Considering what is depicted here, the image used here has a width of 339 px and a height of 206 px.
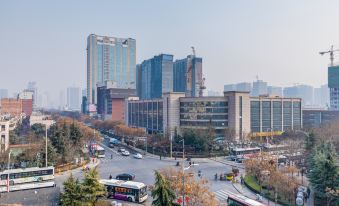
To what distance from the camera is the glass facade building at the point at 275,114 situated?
2365 inches

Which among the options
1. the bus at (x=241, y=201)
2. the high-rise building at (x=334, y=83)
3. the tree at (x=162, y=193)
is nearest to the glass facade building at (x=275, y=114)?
the high-rise building at (x=334, y=83)

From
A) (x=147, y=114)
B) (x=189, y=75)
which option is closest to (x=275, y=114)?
(x=147, y=114)

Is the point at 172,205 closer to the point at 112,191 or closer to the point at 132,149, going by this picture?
the point at 112,191

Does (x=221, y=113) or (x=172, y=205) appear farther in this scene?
(x=221, y=113)

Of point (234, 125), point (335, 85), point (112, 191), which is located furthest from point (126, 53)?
point (112, 191)

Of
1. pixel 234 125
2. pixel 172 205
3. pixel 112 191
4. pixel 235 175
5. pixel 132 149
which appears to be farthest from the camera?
pixel 234 125

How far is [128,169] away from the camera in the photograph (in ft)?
113

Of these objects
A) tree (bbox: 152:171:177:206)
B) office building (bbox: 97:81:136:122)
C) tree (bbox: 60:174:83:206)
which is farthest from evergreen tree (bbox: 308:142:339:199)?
office building (bbox: 97:81:136:122)

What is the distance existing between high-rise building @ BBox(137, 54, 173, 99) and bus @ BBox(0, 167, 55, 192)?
9888 centimetres

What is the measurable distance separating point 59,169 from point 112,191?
1223 cm

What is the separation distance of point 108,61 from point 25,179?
131576 millimetres

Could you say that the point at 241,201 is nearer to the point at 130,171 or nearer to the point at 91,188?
the point at 91,188

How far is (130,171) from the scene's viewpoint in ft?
109

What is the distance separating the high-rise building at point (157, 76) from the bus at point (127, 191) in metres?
102
